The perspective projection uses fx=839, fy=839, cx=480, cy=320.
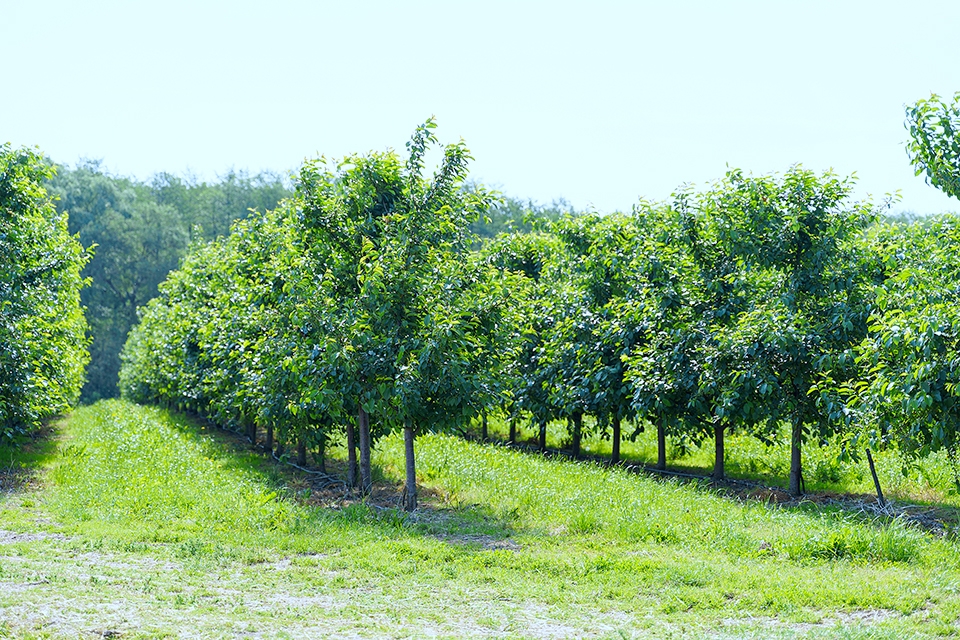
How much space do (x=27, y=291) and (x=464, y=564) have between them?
1269cm

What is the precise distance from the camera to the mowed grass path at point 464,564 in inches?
268

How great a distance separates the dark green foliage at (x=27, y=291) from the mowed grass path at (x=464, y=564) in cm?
269

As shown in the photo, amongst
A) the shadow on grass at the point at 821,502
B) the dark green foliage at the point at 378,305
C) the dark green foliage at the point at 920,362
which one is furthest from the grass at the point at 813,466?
the dark green foliage at the point at 378,305

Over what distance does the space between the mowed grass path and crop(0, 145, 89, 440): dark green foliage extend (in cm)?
269

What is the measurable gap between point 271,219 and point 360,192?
603 cm

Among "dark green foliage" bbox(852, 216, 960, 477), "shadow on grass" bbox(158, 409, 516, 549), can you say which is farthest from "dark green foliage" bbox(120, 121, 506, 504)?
"dark green foliage" bbox(852, 216, 960, 477)

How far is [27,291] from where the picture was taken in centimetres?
1722

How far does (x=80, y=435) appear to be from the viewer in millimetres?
23828

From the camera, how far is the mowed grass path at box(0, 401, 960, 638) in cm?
680

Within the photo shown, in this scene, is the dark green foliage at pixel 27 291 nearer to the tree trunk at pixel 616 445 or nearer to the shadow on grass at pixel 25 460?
→ the shadow on grass at pixel 25 460

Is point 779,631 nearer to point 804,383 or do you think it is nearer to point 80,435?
point 804,383

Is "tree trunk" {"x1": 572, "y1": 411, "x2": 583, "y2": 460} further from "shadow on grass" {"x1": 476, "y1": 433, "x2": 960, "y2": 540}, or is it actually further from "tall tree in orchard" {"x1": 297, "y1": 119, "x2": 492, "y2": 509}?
"tall tree in orchard" {"x1": 297, "y1": 119, "x2": 492, "y2": 509}

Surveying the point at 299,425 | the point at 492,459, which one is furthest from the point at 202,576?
the point at 492,459

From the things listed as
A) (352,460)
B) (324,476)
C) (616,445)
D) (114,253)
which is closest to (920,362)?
(352,460)
